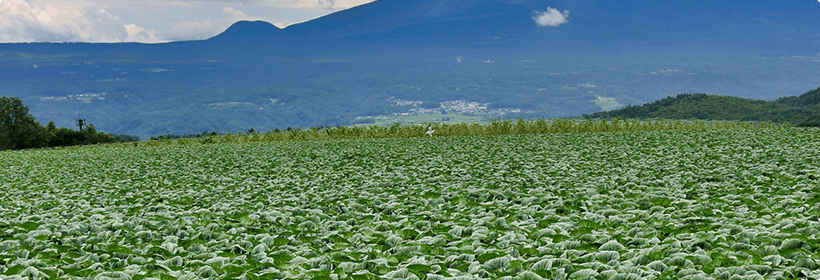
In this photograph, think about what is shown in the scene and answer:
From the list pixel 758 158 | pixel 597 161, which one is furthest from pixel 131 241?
pixel 758 158

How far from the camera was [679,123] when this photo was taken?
32969 mm

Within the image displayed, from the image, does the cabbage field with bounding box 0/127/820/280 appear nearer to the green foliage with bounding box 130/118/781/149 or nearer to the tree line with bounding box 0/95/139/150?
the green foliage with bounding box 130/118/781/149

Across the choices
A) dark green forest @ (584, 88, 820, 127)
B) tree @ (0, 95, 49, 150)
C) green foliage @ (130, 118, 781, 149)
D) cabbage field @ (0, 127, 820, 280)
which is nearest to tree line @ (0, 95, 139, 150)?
tree @ (0, 95, 49, 150)

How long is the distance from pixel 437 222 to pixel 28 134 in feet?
187

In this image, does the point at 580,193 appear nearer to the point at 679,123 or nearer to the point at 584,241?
the point at 584,241

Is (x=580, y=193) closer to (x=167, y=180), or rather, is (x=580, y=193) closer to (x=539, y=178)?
(x=539, y=178)

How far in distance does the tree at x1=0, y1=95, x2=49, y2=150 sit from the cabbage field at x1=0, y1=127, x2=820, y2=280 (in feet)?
144

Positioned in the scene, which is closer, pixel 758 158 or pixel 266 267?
pixel 266 267

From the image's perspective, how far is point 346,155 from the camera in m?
19.1

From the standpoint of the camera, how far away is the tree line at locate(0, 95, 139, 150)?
51.2 metres

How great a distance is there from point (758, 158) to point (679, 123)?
20.6 metres

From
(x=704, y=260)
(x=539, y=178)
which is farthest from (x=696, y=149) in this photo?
(x=704, y=260)

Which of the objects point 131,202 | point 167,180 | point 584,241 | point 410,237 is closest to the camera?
point 584,241

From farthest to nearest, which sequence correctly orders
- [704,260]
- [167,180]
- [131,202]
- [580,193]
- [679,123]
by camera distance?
1. [679,123]
2. [167,180]
3. [131,202]
4. [580,193]
5. [704,260]
